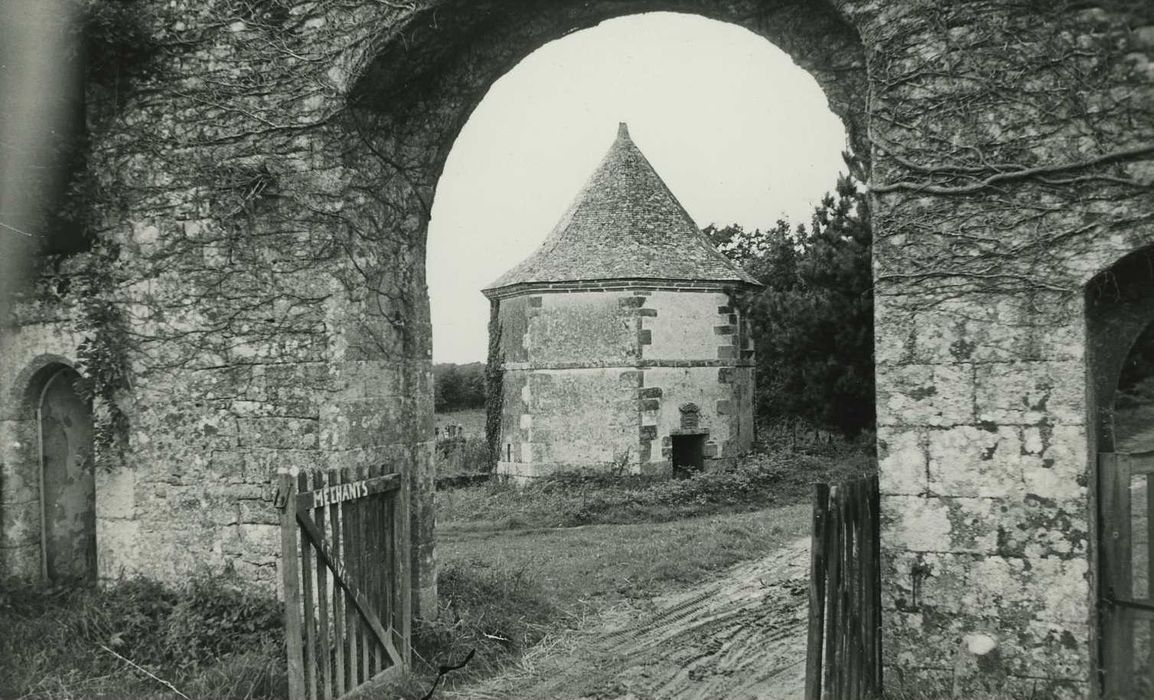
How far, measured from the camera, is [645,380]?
18.2 meters

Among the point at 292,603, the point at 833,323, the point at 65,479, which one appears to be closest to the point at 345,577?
the point at 292,603

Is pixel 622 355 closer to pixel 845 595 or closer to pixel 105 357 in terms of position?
pixel 105 357

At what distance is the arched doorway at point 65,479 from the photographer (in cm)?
679

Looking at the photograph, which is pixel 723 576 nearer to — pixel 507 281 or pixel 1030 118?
pixel 1030 118

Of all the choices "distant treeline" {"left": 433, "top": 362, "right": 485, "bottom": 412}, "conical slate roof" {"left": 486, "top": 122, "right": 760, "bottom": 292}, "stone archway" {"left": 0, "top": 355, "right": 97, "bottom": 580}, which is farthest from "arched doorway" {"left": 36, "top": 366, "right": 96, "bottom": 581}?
"distant treeline" {"left": 433, "top": 362, "right": 485, "bottom": 412}

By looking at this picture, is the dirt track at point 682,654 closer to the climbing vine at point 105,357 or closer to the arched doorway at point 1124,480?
the arched doorway at point 1124,480

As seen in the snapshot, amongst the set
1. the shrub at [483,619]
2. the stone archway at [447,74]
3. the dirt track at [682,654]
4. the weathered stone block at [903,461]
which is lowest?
the dirt track at [682,654]

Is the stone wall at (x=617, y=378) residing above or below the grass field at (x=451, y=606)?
above

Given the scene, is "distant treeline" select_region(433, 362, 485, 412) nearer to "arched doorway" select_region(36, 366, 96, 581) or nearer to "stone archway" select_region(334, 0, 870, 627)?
"arched doorway" select_region(36, 366, 96, 581)

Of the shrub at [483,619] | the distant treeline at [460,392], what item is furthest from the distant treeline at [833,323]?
the distant treeline at [460,392]

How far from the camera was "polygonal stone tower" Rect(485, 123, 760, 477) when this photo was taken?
18125 millimetres

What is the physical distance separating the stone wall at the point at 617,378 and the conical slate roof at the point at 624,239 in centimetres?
37

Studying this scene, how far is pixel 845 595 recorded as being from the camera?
4.75 metres

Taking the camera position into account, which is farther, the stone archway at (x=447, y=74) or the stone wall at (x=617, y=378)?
the stone wall at (x=617, y=378)
